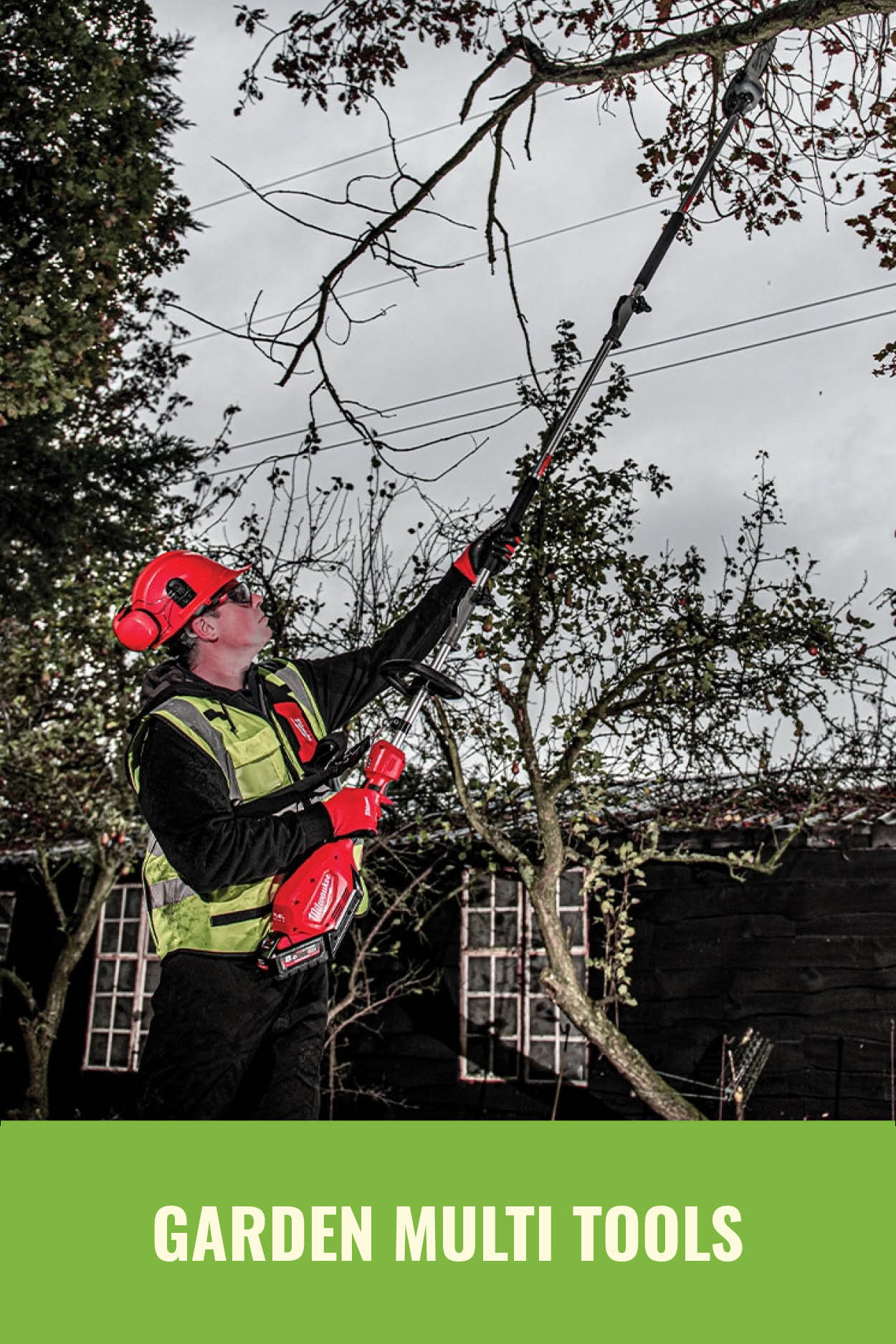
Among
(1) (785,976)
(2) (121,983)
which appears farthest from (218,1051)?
(2) (121,983)

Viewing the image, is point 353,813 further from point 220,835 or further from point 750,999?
point 750,999

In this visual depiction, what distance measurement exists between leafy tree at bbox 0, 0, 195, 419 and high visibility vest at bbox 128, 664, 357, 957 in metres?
4.65

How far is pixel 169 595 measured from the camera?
3.28 meters

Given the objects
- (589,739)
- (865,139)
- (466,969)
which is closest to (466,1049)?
(466,969)

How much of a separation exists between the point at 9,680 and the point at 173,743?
775cm

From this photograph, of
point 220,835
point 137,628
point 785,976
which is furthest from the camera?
point 785,976

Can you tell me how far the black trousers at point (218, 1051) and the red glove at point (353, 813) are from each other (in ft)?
1.32

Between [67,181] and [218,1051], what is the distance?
6.30m

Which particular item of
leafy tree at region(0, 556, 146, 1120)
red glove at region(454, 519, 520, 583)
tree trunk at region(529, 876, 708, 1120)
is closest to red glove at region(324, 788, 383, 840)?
red glove at region(454, 519, 520, 583)

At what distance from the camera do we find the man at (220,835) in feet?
9.80

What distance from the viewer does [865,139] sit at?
225 inches

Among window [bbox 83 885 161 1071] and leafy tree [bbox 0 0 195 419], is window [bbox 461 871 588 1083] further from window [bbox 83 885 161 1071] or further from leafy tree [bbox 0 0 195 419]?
leafy tree [bbox 0 0 195 419]

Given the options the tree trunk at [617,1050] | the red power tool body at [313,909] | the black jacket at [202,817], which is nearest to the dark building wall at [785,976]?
the tree trunk at [617,1050]

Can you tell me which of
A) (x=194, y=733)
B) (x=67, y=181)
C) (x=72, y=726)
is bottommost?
(x=194, y=733)
